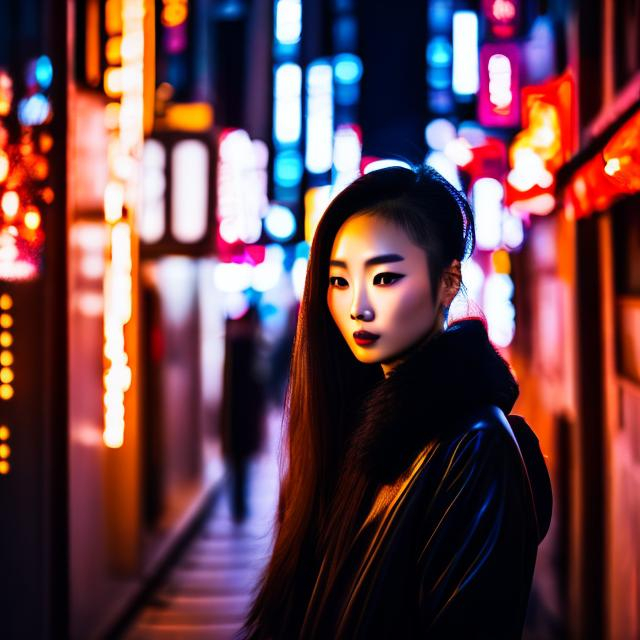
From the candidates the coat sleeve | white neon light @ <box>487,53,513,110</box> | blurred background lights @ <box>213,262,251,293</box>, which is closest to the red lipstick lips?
the coat sleeve

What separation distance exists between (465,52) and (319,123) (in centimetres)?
528

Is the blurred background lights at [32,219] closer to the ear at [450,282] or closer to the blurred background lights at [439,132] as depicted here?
the ear at [450,282]

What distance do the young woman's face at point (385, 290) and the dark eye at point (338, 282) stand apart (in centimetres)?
3

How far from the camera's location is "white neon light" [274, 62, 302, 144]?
40.6ft

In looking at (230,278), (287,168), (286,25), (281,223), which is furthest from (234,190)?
(287,168)

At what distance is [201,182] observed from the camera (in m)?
7.17

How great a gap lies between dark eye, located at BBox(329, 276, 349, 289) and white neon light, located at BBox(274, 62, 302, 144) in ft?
37.1

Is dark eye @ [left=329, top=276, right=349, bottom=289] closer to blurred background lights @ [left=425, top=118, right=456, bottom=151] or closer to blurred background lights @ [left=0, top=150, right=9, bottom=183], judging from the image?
blurred background lights @ [left=0, top=150, right=9, bottom=183]

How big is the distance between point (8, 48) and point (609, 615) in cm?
409

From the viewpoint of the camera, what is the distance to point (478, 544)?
1278mm

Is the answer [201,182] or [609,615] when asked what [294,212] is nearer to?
[201,182]

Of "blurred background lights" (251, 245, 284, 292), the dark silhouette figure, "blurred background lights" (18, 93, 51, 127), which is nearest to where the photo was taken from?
"blurred background lights" (18, 93, 51, 127)

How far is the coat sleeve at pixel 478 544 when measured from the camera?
1255 millimetres

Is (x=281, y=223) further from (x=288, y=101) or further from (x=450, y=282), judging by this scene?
(x=450, y=282)
